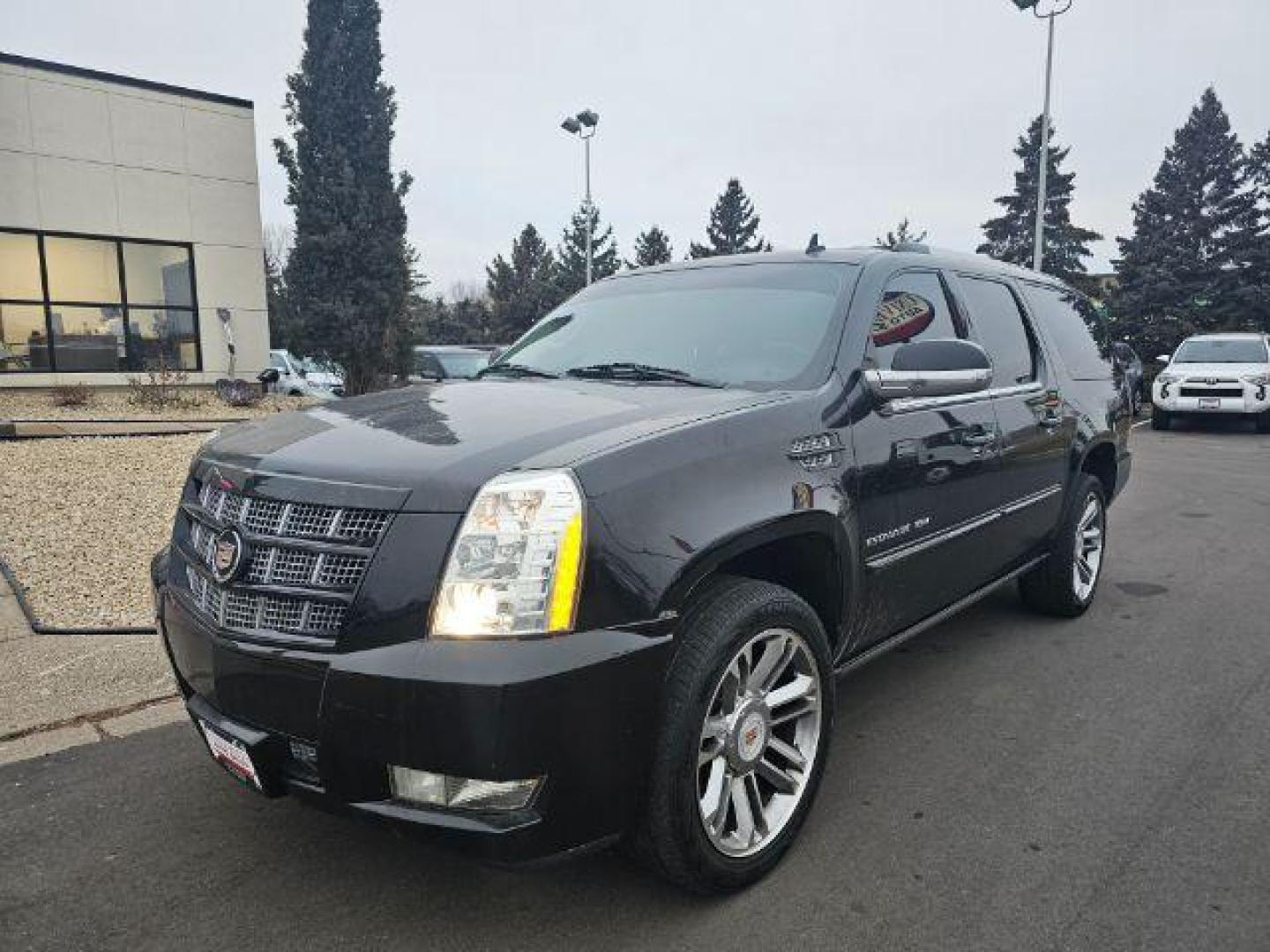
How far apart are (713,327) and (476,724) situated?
75.9 inches

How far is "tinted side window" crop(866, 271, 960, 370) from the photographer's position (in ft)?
10.5

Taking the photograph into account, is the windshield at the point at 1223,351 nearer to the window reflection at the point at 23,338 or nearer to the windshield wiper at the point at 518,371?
the windshield wiper at the point at 518,371

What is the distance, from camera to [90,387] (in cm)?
1559

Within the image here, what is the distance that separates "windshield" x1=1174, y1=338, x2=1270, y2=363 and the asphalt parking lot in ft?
49.1

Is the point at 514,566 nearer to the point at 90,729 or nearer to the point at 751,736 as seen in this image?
the point at 751,736

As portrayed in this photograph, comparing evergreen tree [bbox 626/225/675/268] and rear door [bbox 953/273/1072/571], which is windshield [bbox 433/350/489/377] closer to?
rear door [bbox 953/273/1072/571]

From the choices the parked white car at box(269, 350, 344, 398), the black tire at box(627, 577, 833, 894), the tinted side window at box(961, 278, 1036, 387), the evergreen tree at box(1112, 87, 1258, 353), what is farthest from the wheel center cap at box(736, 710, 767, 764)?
the evergreen tree at box(1112, 87, 1258, 353)

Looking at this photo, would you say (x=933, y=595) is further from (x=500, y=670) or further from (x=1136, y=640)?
(x=500, y=670)

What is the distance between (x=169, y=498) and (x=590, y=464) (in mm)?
6475

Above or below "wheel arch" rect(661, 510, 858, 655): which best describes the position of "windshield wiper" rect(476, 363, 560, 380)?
above

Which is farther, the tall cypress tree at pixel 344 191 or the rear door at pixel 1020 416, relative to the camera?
the tall cypress tree at pixel 344 191

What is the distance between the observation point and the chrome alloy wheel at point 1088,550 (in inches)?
191

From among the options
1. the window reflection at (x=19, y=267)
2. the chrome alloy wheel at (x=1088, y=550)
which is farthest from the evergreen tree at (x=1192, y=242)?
the window reflection at (x=19, y=267)

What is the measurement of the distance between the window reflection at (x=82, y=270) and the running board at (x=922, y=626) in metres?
18.0
